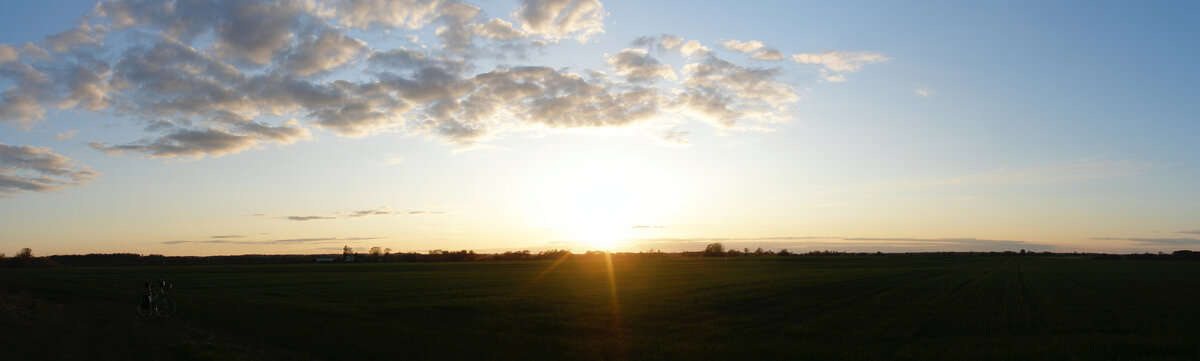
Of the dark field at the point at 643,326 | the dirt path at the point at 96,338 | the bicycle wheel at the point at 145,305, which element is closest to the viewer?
the dirt path at the point at 96,338

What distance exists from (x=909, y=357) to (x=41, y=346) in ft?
69.8

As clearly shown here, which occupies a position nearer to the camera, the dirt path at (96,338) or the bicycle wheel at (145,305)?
the dirt path at (96,338)

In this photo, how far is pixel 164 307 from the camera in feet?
75.5

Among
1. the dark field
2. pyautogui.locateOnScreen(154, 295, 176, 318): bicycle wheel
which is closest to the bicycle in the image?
pyautogui.locateOnScreen(154, 295, 176, 318): bicycle wheel

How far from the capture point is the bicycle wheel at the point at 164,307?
22938 millimetres

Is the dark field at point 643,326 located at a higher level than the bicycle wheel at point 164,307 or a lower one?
lower

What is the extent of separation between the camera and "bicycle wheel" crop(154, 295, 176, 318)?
75.3ft

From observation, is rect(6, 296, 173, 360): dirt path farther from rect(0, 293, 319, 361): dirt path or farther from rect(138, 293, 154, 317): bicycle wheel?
rect(138, 293, 154, 317): bicycle wheel

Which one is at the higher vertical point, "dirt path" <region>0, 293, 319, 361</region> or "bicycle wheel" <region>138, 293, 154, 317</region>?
"bicycle wheel" <region>138, 293, 154, 317</region>

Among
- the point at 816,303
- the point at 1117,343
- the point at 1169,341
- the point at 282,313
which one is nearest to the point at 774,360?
the point at 1117,343

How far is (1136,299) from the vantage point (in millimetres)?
32250

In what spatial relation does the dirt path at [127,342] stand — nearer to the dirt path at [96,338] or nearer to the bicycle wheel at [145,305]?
the dirt path at [96,338]

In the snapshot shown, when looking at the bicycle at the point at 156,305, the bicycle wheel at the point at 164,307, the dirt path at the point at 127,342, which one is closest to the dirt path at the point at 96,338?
the dirt path at the point at 127,342

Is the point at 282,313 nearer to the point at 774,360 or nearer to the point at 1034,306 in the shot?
the point at 774,360
